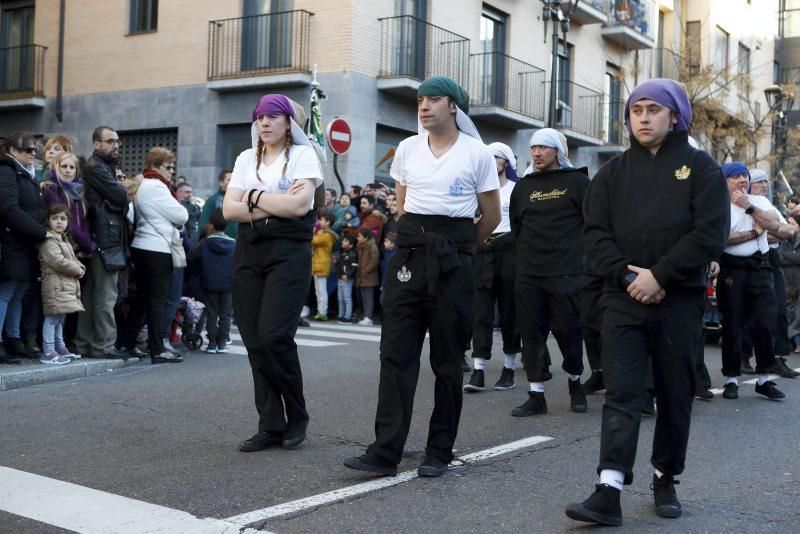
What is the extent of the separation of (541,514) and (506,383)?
405cm

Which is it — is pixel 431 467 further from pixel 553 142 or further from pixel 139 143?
pixel 139 143

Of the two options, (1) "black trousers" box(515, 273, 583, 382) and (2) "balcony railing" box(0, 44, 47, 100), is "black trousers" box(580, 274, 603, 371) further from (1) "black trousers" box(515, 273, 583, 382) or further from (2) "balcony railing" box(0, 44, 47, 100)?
(2) "balcony railing" box(0, 44, 47, 100)

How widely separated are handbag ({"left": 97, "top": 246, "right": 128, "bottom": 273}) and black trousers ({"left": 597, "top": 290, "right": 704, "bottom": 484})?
5967mm

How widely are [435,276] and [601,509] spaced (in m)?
1.50

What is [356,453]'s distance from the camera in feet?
19.2

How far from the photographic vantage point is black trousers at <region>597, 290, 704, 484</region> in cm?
443

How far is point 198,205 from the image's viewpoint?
Answer: 534 inches

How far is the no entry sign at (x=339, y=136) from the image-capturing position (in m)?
18.6

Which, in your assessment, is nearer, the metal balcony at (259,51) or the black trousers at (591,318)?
the black trousers at (591,318)

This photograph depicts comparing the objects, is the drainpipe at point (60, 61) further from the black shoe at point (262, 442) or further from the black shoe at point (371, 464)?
the black shoe at point (371, 464)

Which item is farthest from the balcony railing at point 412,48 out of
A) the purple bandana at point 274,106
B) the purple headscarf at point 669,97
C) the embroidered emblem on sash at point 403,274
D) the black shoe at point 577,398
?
the purple headscarf at point 669,97

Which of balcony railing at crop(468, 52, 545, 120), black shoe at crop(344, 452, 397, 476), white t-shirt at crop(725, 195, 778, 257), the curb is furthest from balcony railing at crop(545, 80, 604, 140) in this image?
black shoe at crop(344, 452, 397, 476)

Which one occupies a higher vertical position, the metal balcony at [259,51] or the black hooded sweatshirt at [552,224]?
the metal balcony at [259,51]

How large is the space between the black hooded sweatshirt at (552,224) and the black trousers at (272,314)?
2.32m
